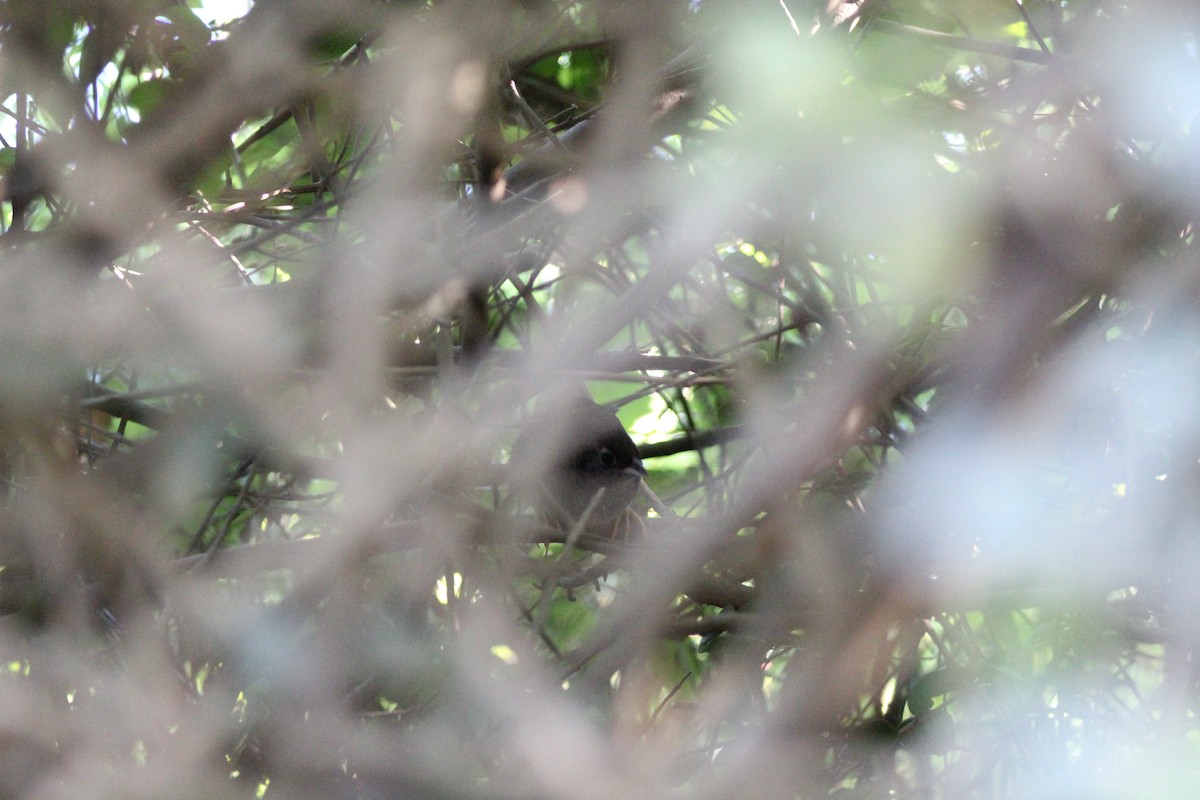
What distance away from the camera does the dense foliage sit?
844 mm

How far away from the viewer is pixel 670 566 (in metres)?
0.82

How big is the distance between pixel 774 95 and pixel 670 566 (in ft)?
1.52

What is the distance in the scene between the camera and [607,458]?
4.70ft

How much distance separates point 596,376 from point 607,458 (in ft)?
0.98

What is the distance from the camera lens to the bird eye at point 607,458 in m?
1.43

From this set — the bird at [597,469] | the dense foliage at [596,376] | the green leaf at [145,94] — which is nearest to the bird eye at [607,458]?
the bird at [597,469]

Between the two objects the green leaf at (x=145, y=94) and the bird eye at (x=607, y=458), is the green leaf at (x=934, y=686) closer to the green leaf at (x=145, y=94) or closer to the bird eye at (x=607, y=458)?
the bird eye at (x=607, y=458)

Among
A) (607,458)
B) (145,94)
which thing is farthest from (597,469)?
(145,94)

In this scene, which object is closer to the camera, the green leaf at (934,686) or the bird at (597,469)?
the green leaf at (934,686)

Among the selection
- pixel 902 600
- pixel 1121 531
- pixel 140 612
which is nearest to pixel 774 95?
pixel 902 600

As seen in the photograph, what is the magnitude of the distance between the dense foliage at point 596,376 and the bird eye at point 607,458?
121 millimetres

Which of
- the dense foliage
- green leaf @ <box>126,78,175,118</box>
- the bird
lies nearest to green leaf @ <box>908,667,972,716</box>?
the dense foliage

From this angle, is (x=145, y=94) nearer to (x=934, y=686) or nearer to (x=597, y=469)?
(x=597, y=469)

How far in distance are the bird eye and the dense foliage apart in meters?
0.12
